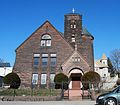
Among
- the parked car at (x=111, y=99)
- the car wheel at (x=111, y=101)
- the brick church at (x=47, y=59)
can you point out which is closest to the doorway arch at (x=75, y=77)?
the brick church at (x=47, y=59)

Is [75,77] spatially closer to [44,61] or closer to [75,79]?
[75,79]

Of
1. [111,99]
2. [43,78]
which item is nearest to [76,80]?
[43,78]

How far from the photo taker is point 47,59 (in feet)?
136

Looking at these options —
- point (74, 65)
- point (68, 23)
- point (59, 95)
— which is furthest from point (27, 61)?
point (59, 95)

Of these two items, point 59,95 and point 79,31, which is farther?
point 79,31

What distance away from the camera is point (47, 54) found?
41.6 meters

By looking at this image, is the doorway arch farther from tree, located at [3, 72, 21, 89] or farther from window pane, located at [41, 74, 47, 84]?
tree, located at [3, 72, 21, 89]

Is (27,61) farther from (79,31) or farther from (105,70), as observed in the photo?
(105,70)

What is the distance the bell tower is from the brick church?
488cm

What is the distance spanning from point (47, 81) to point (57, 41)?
7.90m

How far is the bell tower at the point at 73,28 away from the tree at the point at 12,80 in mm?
14284

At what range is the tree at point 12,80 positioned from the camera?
37.0 m

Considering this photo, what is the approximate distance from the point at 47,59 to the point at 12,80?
7.77 meters

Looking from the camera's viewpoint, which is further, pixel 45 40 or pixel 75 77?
pixel 45 40
